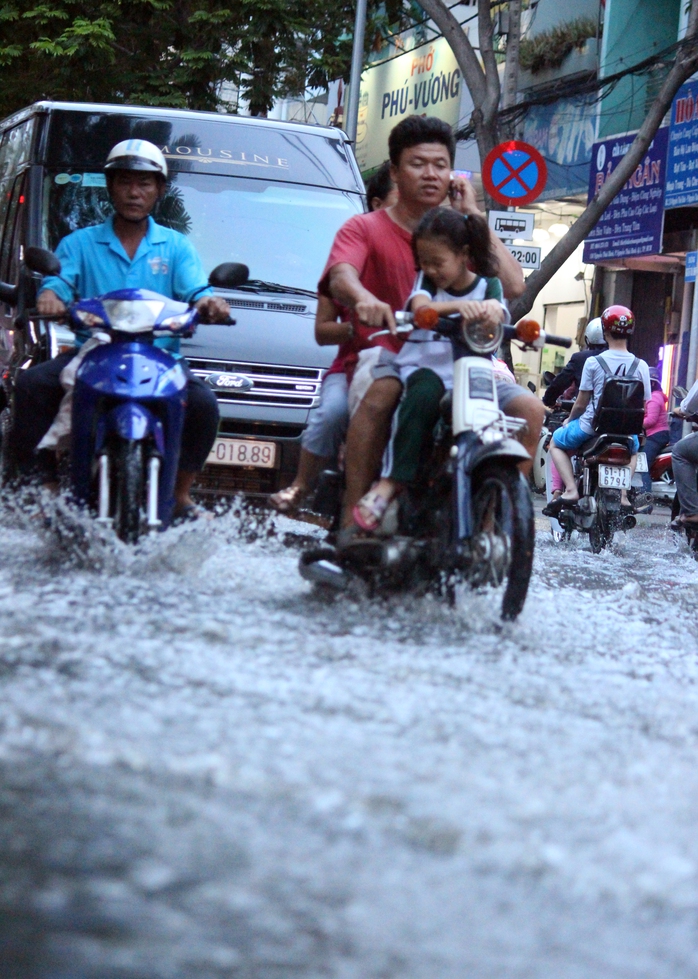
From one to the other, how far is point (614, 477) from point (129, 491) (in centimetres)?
555

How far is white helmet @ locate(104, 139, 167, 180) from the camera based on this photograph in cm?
654

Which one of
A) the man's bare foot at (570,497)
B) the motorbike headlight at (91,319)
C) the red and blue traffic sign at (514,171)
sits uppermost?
the red and blue traffic sign at (514,171)

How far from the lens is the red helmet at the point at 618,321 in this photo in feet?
36.6

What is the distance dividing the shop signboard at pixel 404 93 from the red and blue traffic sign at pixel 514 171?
55.5 ft

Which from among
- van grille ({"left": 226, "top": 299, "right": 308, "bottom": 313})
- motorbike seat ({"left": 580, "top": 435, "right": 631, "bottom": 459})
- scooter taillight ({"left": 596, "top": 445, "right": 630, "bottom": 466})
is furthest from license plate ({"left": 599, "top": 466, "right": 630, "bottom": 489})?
van grille ({"left": 226, "top": 299, "right": 308, "bottom": 313})

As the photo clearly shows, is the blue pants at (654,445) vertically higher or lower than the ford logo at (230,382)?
lower

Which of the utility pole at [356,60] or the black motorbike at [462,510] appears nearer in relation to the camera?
the black motorbike at [462,510]

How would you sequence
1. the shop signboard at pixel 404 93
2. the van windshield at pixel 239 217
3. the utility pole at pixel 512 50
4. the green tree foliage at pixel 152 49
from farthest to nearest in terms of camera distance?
the shop signboard at pixel 404 93 < the green tree foliage at pixel 152 49 < the utility pole at pixel 512 50 < the van windshield at pixel 239 217

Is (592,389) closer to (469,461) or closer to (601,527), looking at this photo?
(601,527)

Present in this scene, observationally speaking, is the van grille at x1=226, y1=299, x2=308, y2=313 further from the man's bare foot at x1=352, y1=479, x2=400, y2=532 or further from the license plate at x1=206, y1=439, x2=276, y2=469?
the man's bare foot at x1=352, y1=479, x2=400, y2=532

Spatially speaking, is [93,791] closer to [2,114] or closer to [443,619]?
[443,619]

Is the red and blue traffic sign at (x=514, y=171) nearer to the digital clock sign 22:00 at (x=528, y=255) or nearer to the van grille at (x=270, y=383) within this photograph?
the digital clock sign 22:00 at (x=528, y=255)

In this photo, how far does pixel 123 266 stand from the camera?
6.77 metres

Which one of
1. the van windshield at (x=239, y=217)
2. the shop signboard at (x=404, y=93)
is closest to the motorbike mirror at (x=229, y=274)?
the van windshield at (x=239, y=217)
